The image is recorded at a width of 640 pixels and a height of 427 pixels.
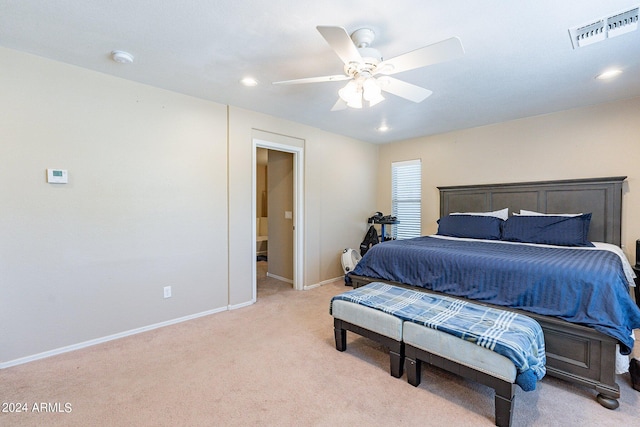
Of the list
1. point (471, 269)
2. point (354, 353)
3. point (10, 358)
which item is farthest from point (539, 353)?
point (10, 358)

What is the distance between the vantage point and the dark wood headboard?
11.3ft

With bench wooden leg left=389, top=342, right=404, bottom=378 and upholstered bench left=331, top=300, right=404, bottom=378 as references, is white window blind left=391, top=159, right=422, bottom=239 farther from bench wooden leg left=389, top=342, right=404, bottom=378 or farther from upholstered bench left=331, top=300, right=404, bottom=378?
bench wooden leg left=389, top=342, right=404, bottom=378

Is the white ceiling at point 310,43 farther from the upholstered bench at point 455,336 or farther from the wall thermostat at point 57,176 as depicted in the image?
the upholstered bench at point 455,336

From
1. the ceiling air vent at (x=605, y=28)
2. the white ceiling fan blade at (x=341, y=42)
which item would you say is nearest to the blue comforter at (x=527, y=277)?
the ceiling air vent at (x=605, y=28)

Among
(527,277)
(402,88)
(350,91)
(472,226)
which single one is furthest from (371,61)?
(472,226)

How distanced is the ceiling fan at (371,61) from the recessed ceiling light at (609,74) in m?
1.92

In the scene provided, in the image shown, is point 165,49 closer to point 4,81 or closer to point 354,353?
point 4,81

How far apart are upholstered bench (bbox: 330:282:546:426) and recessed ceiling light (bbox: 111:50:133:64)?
266 cm

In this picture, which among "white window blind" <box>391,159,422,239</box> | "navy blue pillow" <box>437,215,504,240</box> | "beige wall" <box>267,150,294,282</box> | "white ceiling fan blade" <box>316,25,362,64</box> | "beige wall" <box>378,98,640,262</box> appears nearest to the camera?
"white ceiling fan blade" <box>316,25,362,64</box>

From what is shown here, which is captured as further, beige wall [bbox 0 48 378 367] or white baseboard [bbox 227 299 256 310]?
white baseboard [bbox 227 299 256 310]

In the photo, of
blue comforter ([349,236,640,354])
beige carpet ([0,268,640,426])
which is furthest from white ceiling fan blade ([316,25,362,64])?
beige carpet ([0,268,640,426])

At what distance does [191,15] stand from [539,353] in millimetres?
3087

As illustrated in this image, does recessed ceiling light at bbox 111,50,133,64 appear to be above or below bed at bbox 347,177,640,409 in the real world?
above

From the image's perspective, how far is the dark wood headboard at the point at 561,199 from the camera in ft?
11.3
